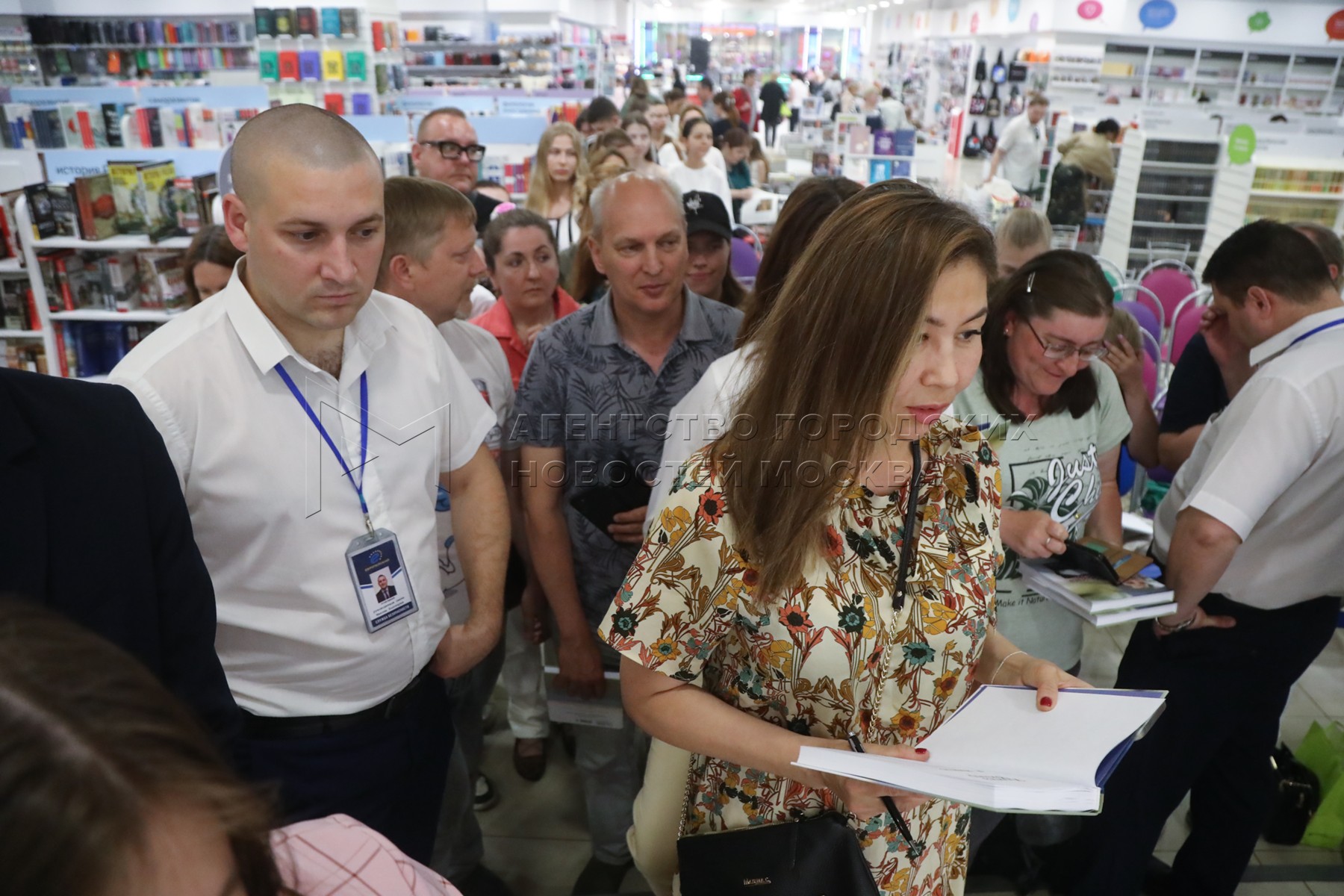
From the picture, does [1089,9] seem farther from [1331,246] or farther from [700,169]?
[1331,246]

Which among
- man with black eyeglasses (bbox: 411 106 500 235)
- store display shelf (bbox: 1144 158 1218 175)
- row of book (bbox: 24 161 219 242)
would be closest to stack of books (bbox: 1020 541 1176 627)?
man with black eyeglasses (bbox: 411 106 500 235)

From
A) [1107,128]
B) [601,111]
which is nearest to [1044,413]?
[601,111]

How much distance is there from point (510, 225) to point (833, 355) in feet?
6.40

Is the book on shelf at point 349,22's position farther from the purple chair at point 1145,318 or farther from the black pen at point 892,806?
the black pen at point 892,806

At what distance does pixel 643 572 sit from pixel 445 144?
357cm

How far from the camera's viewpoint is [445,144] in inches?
166

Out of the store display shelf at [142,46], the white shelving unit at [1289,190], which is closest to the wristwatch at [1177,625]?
the white shelving unit at [1289,190]

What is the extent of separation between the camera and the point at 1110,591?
1.86m

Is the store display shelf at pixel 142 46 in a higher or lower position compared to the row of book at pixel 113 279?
higher

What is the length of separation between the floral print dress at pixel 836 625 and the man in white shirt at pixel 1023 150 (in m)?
9.73

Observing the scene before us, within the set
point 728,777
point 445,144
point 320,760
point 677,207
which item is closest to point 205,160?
point 445,144

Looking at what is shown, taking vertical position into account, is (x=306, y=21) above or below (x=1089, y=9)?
below

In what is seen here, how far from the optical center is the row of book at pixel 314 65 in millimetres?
9430

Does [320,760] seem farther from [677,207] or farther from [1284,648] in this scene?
[1284,648]
